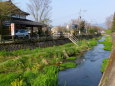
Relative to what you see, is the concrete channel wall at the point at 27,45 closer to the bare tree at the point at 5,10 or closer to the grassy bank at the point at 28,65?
the grassy bank at the point at 28,65

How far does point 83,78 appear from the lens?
19500 mm

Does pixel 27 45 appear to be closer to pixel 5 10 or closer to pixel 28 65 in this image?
pixel 5 10

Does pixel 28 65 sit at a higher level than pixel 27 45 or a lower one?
lower

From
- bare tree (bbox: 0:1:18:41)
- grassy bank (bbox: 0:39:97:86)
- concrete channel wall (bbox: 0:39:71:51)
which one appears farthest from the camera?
bare tree (bbox: 0:1:18:41)

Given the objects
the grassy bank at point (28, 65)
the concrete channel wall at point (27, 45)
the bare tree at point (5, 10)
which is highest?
the bare tree at point (5, 10)

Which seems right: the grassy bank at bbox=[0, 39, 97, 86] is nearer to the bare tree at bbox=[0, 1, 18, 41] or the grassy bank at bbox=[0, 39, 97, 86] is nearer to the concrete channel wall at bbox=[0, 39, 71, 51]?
the concrete channel wall at bbox=[0, 39, 71, 51]

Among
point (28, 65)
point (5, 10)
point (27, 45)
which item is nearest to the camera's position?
point (28, 65)

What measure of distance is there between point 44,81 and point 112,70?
9.34m

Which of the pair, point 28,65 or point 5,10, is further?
point 5,10

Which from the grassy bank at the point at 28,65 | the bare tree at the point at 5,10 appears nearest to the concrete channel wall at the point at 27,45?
the grassy bank at the point at 28,65

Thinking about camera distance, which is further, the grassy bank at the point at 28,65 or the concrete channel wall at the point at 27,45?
the concrete channel wall at the point at 27,45

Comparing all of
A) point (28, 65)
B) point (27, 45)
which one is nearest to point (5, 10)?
point (27, 45)

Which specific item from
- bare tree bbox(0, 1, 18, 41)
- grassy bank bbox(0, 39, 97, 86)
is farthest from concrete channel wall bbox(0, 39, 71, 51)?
bare tree bbox(0, 1, 18, 41)

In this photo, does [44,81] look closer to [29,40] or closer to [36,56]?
[36,56]
